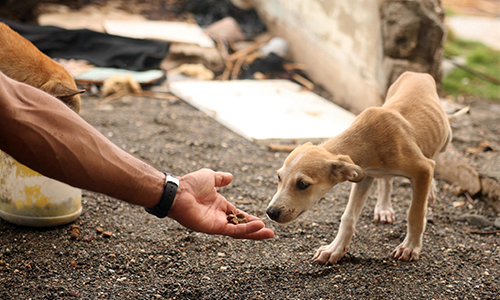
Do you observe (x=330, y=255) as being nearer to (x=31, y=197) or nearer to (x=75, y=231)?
(x=75, y=231)

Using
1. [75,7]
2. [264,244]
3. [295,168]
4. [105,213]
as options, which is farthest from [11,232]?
[75,7]

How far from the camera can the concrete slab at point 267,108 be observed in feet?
19.2

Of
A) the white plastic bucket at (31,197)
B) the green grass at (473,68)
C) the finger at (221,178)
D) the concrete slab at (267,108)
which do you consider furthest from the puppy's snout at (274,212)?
the green grass at (473,68)

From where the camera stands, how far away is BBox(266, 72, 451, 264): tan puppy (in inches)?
117

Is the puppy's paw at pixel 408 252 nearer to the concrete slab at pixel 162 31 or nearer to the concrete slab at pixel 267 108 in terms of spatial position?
the concrete slab at pixel 267 108

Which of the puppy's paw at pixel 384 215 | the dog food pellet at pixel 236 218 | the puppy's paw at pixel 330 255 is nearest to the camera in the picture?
the dog food pellet at pixel 236 218

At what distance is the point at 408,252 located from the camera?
3.39 meters

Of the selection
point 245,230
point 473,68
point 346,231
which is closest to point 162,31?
point 473,68

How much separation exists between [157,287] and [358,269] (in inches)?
51.6

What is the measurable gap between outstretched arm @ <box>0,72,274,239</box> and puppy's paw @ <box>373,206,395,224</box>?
5.94ft

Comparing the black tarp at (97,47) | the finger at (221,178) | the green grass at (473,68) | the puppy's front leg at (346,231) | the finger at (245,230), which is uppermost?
the finger at (221,178)

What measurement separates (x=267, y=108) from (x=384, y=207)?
2902 millimetres

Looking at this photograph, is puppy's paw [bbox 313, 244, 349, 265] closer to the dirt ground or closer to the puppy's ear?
the dirt ground

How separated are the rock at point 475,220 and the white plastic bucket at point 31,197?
10.2ft
